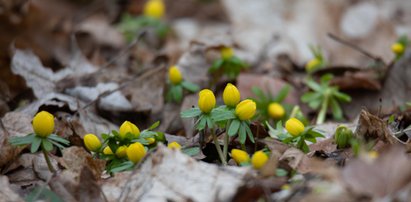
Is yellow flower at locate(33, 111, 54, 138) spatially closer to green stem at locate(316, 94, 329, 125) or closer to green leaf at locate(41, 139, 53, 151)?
green leaf at locate(41, 139, 53, 151)

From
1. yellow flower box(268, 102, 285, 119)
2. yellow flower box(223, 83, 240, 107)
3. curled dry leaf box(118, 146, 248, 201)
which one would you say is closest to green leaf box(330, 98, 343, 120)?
yellow flower box(268, 102, 285, 119)

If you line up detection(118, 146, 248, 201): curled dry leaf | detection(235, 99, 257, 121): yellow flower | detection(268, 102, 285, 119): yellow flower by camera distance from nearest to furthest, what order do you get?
detection(118, 146, 248, 201): curled dry leaf → detection(235, 99, 257, 121): yellow flower → detection(268, 102, 285, 119): yellow flower

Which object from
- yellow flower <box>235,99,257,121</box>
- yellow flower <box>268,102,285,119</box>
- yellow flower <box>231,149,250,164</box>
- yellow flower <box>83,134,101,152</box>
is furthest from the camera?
yellow flower <box>268,102,285,119</box>

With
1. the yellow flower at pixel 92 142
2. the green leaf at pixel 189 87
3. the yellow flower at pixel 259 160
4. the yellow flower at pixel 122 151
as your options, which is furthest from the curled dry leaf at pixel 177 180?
the green leaf at pixel 189 87

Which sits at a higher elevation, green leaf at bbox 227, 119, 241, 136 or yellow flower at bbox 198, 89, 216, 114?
yellow flower at bbox 198, 89, 216, 114

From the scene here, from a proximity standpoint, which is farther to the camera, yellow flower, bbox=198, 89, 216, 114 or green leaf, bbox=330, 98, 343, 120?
green leaf, bbox=330, 98, 343, 120
